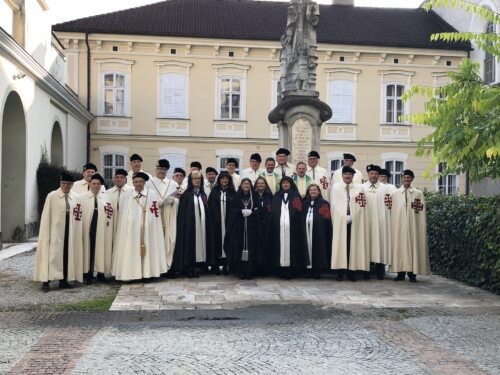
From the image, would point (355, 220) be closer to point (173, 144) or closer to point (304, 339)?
point (304, 339)

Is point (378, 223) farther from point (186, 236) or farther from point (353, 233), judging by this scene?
point (186, 236)

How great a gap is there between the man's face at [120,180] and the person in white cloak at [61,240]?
84 centimetres

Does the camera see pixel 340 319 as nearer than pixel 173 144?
Yes

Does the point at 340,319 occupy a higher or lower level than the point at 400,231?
lower

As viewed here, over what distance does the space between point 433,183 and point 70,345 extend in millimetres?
25216

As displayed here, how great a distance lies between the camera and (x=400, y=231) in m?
10.3

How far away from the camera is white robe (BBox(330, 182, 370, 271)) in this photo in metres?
10.1

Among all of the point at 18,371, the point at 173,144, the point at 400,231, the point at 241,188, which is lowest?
the point at 18,371

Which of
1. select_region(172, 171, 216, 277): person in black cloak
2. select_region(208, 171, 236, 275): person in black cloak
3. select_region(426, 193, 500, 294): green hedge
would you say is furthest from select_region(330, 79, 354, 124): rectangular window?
select_region(172, 171, 216, 277): person in black cloak

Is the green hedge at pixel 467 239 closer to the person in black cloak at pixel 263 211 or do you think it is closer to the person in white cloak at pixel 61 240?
the person in black cloak at pixel 263 211

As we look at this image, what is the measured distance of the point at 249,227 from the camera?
33.2 ft

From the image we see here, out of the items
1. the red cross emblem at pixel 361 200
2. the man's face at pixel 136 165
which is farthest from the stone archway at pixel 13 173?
the red cross emblem at pixel 361 200

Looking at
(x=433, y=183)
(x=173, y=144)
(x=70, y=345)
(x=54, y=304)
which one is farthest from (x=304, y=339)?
(x=433, y=183)

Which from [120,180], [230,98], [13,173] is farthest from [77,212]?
[230,98]
